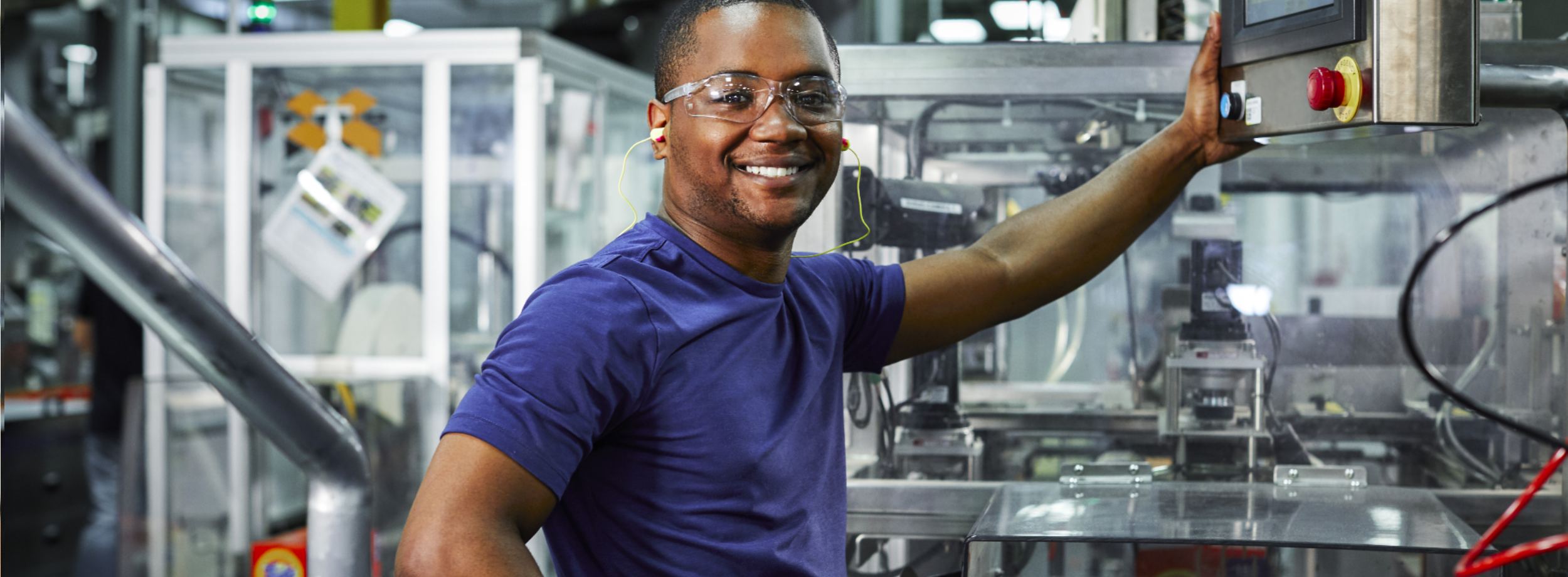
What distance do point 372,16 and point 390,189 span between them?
51 cm

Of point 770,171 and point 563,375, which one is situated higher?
point 770,171

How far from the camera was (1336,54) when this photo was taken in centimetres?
117

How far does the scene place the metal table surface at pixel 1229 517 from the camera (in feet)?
4.26

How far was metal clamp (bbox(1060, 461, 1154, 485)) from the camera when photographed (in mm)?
1638

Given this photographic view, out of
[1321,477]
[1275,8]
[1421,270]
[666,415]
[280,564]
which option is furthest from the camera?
[280,564]

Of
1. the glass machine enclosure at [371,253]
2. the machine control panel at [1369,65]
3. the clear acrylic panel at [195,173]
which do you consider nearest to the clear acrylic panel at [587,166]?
the glass machine enclosure at [371,253]

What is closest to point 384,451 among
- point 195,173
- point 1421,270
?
point 195,173

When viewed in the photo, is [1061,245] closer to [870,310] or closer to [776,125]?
[870,310]

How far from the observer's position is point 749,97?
114 centimetres

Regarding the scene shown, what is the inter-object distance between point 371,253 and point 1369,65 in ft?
8.47

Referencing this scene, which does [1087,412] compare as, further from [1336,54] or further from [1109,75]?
[1336,54]

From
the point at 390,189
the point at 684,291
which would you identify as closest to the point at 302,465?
the point at 684,291

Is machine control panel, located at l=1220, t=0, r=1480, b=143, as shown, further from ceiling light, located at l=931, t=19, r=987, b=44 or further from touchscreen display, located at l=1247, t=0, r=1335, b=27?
ceiling light, located at l=931, t=19, r=987, b=44

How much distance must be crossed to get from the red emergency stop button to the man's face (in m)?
0.47
